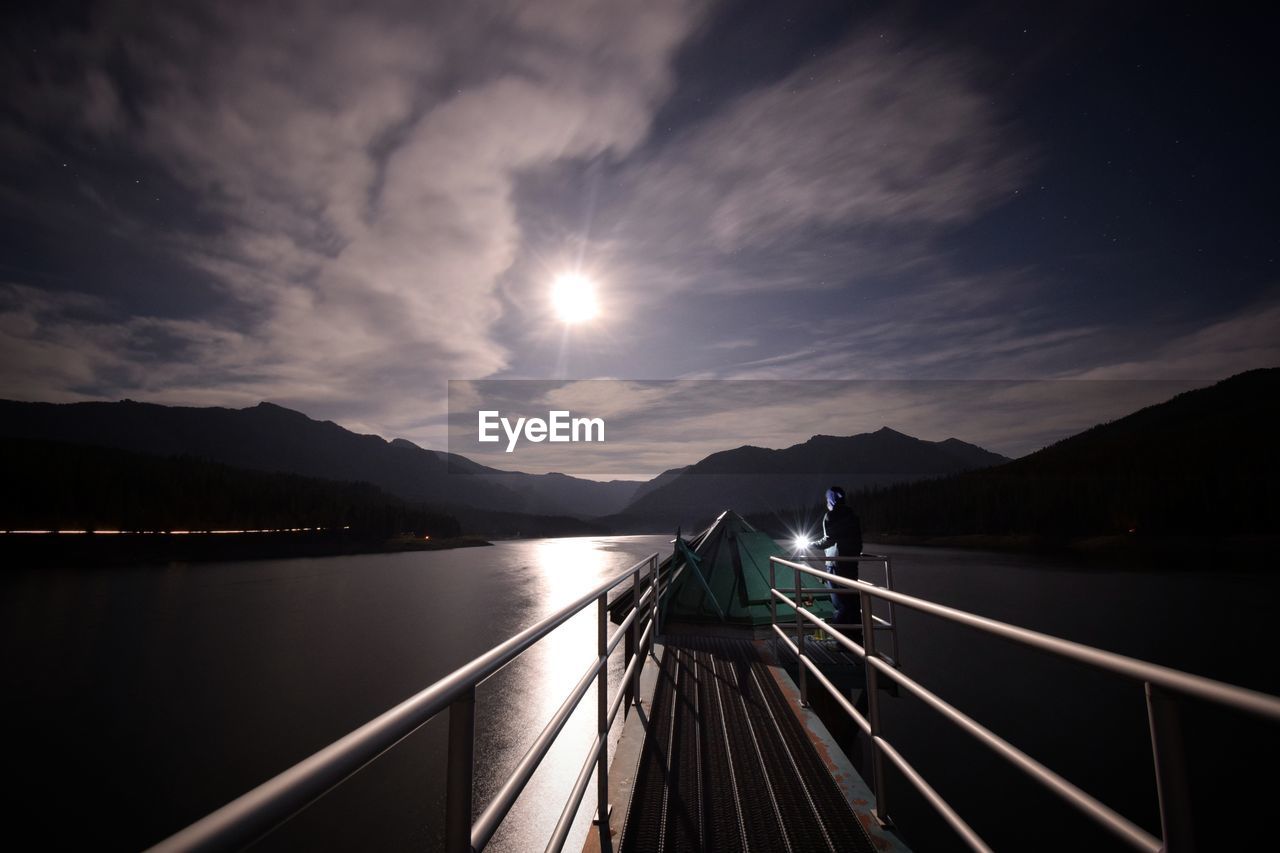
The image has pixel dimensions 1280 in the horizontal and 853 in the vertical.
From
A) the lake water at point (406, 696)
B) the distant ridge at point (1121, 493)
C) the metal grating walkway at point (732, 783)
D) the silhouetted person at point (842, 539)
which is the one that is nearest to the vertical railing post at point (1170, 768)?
the metal grating walkway at point (732, 783)

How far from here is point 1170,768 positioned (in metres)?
1.18

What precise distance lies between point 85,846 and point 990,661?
28.2 metres

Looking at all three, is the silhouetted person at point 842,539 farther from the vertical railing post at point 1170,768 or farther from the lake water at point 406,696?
the vertical railing post at point 1170,768

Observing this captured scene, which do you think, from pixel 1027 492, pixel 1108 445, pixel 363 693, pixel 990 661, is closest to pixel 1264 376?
pixel 1108 445

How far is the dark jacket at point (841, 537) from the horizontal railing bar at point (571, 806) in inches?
191

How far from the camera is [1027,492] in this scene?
10006 cm

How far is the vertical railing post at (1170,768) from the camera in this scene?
1.16 meters

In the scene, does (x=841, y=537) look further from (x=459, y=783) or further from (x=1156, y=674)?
(x=459, y=783)

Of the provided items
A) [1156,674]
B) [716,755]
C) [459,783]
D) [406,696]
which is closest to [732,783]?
[716,755]

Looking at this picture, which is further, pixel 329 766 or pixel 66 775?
pixel 66 775

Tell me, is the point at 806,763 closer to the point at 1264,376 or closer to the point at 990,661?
the point at 990,661

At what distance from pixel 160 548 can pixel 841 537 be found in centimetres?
10069

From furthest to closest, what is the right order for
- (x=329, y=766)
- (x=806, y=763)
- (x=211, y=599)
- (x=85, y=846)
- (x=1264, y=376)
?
(x=1264, y=376) → (x=211, y=599) → (x=85, y=846) → (x=806, y=763) → (x=329, y=766)

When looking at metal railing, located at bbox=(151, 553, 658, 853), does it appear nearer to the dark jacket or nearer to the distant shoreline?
the dark jacket
